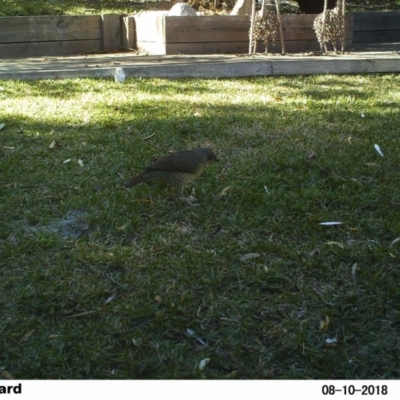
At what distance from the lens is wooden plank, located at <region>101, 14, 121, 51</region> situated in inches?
459

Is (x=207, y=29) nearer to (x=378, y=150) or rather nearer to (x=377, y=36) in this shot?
(x=377, y=36)

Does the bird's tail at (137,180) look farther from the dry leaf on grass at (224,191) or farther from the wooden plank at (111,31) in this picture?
the wooden plank at (111,31)

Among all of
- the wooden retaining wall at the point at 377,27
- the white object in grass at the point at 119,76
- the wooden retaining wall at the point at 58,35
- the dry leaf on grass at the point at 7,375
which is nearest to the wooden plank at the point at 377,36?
the wooden retaining wall at the point at 377,27

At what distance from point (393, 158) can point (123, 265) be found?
276 centimetres

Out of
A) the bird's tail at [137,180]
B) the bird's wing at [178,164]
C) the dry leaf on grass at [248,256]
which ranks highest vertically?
the bird's wing at [178,164]

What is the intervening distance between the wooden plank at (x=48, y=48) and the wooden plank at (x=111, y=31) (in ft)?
0.44

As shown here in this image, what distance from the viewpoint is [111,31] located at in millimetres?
11734

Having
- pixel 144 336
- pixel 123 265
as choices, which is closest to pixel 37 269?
pixel 123 265

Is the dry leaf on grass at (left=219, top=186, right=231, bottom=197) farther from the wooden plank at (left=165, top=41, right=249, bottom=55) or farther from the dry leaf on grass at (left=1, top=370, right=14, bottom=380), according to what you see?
the wooden plank at (left=165, top=41, right=249, bottom=55)

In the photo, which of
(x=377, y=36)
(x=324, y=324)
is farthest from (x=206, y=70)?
(x=377, y=36)

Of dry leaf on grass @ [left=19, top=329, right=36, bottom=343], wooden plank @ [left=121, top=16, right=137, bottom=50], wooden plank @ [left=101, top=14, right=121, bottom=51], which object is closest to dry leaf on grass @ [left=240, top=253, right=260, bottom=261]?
dry leaf on grass @ [left=19, top=329, right=36, bottom=343]

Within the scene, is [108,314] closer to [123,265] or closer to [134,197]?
[123,265]

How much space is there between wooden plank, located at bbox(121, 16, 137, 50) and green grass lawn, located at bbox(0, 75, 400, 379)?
4.93 m

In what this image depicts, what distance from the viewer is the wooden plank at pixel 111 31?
1166 centimetres
